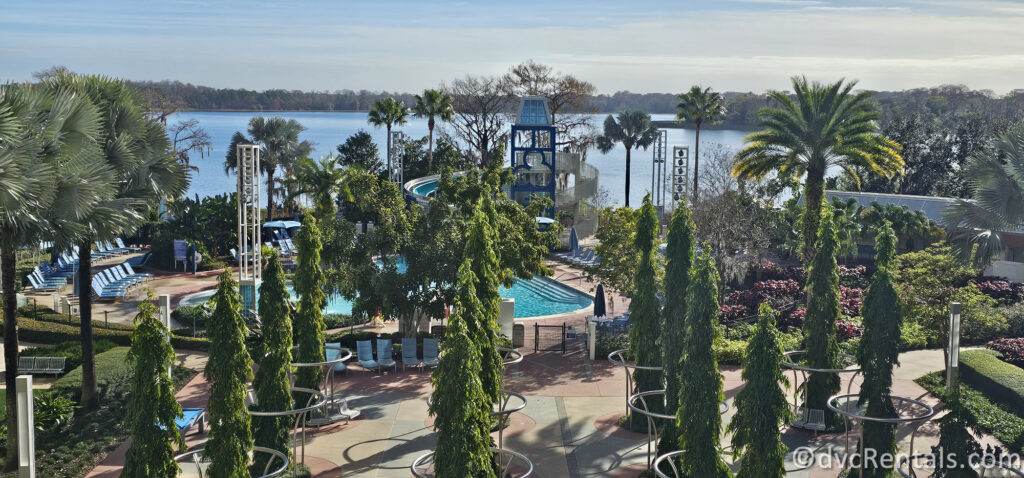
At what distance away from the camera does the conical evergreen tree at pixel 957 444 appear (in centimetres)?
1441

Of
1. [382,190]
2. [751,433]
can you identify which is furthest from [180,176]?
[751,433]

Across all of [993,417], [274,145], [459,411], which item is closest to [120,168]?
[459,411]

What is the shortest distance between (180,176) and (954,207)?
20.5m

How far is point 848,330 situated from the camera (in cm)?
2756

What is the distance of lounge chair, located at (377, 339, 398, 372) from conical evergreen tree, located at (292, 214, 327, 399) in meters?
5.98

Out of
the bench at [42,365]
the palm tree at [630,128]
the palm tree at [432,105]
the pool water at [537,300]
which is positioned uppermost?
the palm tree at [432,105]

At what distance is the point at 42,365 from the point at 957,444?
20616 mm

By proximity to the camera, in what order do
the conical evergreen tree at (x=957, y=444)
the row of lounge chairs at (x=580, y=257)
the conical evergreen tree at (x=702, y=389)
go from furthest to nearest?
1. the row of lounge chairs at (x=580, y=257)
2. the conical evergreen tree at (x=957, y=444)
3. the conical evergreen tree at (x=702, y=389)

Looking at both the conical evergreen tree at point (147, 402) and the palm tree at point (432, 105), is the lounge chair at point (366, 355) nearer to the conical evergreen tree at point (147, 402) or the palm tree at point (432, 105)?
the conical evergreen tree at point (147, 402)

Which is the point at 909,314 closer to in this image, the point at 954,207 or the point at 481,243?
the point at 954,207

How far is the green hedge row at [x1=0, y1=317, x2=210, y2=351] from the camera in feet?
87.0

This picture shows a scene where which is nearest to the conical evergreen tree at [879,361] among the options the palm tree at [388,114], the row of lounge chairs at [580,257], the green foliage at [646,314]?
the green foliage at [646,314]

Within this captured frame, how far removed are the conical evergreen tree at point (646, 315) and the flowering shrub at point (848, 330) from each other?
1046 centimetres

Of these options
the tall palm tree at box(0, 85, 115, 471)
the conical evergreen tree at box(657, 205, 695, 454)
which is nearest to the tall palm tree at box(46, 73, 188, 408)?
the tall palm tree at box(0, 85, 115, 471)
